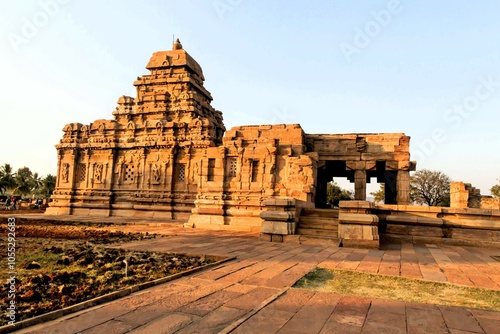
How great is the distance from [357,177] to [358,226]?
26.7 feet

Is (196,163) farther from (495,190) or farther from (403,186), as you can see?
(495,190)

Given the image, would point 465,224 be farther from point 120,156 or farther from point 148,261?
point 120,156

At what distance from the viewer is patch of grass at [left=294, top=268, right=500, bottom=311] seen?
432 centimetres

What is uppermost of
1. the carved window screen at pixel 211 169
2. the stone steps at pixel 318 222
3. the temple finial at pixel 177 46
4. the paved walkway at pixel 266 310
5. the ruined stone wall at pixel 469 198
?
the temple finial at pixel 177 46

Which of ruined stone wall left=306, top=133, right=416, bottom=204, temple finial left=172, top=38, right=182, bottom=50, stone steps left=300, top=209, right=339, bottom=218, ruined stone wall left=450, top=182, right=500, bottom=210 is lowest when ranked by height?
stone steps left=300, top=209, right=339, bottom=218

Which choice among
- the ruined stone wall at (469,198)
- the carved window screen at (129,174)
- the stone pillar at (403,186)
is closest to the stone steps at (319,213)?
the stone pillar at (403,186)

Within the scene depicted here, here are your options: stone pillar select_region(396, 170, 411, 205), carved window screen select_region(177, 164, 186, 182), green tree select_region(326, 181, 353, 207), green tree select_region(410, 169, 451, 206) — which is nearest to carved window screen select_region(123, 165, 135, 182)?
carved window screen select_region(177, 164, 186, 182)

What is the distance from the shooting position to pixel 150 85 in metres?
27.4

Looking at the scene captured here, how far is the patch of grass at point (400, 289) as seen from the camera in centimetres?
432

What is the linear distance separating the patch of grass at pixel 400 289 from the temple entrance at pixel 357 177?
11.9 metres

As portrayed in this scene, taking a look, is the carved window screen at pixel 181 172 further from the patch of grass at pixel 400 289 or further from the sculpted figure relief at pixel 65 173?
the patch of grass at pixel 400 289

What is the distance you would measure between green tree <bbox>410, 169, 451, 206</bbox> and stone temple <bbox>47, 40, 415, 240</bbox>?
25.6 metres

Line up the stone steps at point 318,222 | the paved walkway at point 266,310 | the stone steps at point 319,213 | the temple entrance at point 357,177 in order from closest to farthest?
the paved walkway at point 266,310
the stone steps at point 318,222
the stone steps at point 319,213
the temple entrance at point 357,177

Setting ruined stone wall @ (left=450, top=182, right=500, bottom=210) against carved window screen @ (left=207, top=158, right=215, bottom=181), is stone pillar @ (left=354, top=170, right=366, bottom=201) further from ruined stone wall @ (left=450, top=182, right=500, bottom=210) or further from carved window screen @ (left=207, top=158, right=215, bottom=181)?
ruined stone wall @ (left=450, top=182, right=500, bottom=210)
